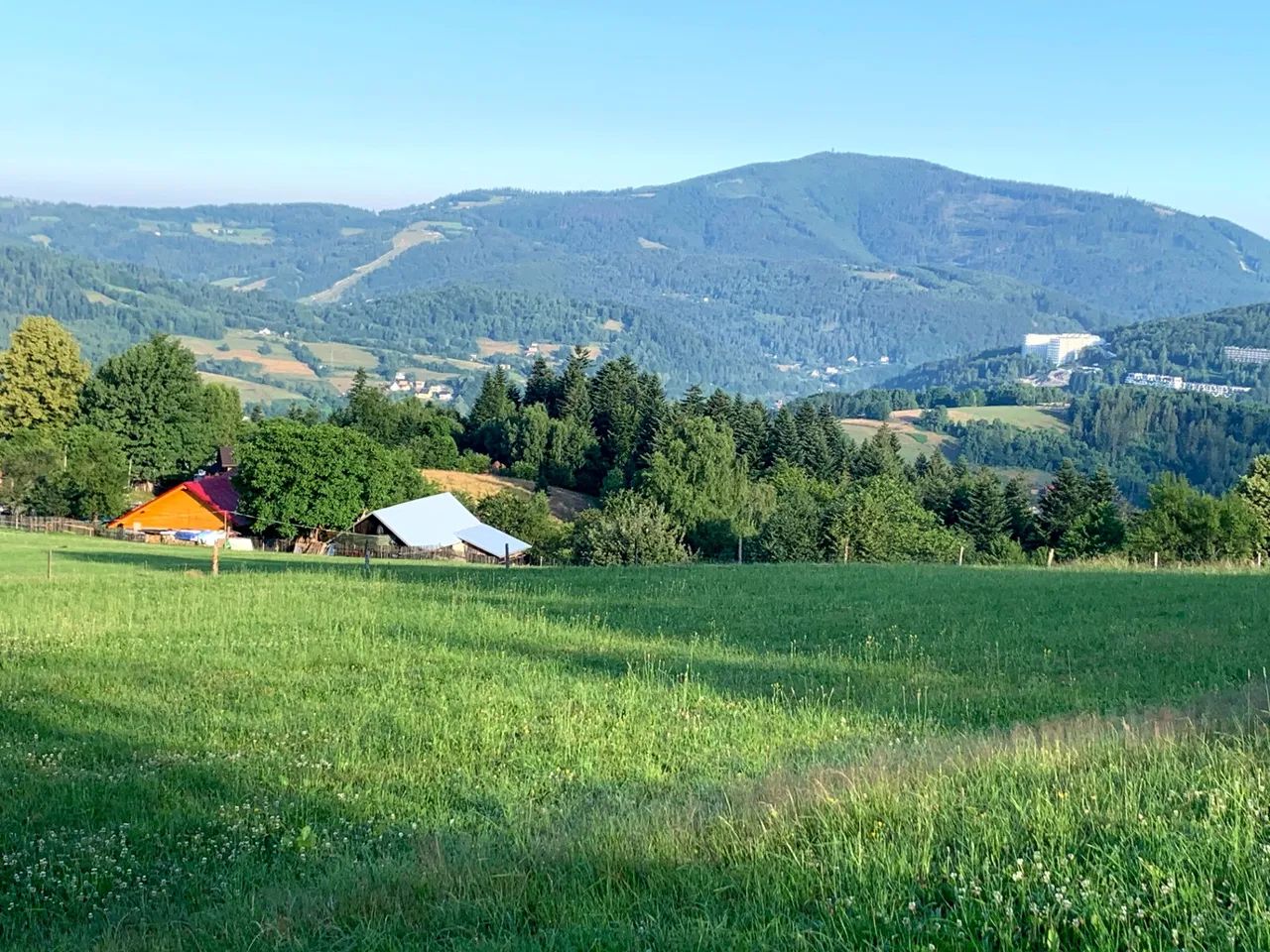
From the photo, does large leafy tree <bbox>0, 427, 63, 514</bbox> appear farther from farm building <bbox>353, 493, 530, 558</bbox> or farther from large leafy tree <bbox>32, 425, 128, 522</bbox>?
farm building <bbox>353, 493, 530, 558</bbox>

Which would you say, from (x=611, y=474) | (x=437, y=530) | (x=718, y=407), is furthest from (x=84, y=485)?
(x=718, y=407)

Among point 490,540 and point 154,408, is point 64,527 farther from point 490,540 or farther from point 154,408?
point 490,540

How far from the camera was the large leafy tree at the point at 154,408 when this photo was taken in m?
83.4

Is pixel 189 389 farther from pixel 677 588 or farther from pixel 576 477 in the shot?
pixel 677 588

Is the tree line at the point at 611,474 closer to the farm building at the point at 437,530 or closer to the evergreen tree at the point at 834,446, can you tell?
the evergreen tree at the point at 834,446

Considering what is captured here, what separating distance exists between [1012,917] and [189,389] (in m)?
92.5

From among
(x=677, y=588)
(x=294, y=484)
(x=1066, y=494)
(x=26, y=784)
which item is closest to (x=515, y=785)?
(x=26, y=784)

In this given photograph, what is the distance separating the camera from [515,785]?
9.69 metres

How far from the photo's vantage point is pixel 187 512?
78.4 metres

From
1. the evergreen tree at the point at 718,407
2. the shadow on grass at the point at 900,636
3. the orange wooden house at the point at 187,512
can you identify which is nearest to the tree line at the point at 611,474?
the evergreen tree at the point at 718,407

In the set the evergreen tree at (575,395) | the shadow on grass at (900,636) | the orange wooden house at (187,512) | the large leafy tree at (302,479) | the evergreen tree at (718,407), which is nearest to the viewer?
the shadow on grass at (900,636)

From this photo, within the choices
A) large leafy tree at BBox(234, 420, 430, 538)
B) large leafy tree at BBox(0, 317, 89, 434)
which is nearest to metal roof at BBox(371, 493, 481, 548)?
large leafy tree at BBox(234, 420, 430, 538)

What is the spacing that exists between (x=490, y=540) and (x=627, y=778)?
5968 cm

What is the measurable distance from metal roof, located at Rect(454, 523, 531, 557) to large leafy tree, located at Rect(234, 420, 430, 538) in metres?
8.00
